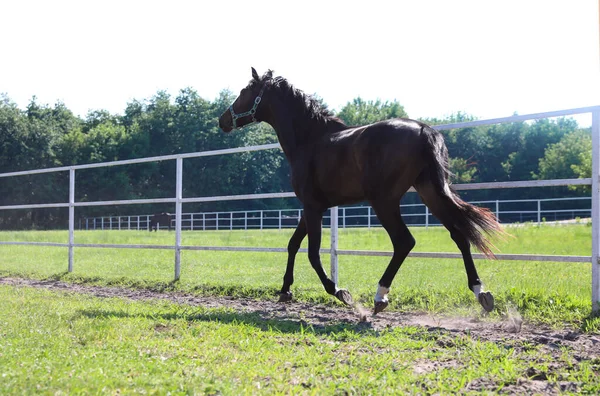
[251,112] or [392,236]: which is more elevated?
[251,112]

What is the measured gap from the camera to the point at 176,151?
158 ft

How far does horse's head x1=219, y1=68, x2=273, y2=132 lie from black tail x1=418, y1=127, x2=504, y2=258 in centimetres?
203

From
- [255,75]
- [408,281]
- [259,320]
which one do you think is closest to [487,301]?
[259,320]

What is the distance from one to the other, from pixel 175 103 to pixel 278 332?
53.7 m

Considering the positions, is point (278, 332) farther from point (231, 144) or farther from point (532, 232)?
point (231, 144)

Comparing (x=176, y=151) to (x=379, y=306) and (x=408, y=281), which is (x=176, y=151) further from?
(x=379, y=306)

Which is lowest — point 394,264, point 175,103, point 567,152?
point 394,264

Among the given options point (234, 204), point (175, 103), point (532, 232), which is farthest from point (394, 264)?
point (175, 103)

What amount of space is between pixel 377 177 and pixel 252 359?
6.47ft

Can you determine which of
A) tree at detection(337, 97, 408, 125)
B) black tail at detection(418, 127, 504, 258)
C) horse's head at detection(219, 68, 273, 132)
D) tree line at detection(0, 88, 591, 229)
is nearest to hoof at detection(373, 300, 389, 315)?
black tail at detection(418, 127, 504, 258)

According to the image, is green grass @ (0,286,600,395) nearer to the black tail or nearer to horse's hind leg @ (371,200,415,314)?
horse's hind leg @ (371,200,415,314)

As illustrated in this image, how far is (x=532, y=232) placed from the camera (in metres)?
16.0

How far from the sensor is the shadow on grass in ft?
12.9

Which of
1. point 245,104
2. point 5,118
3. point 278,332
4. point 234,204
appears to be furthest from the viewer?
point 5,118
